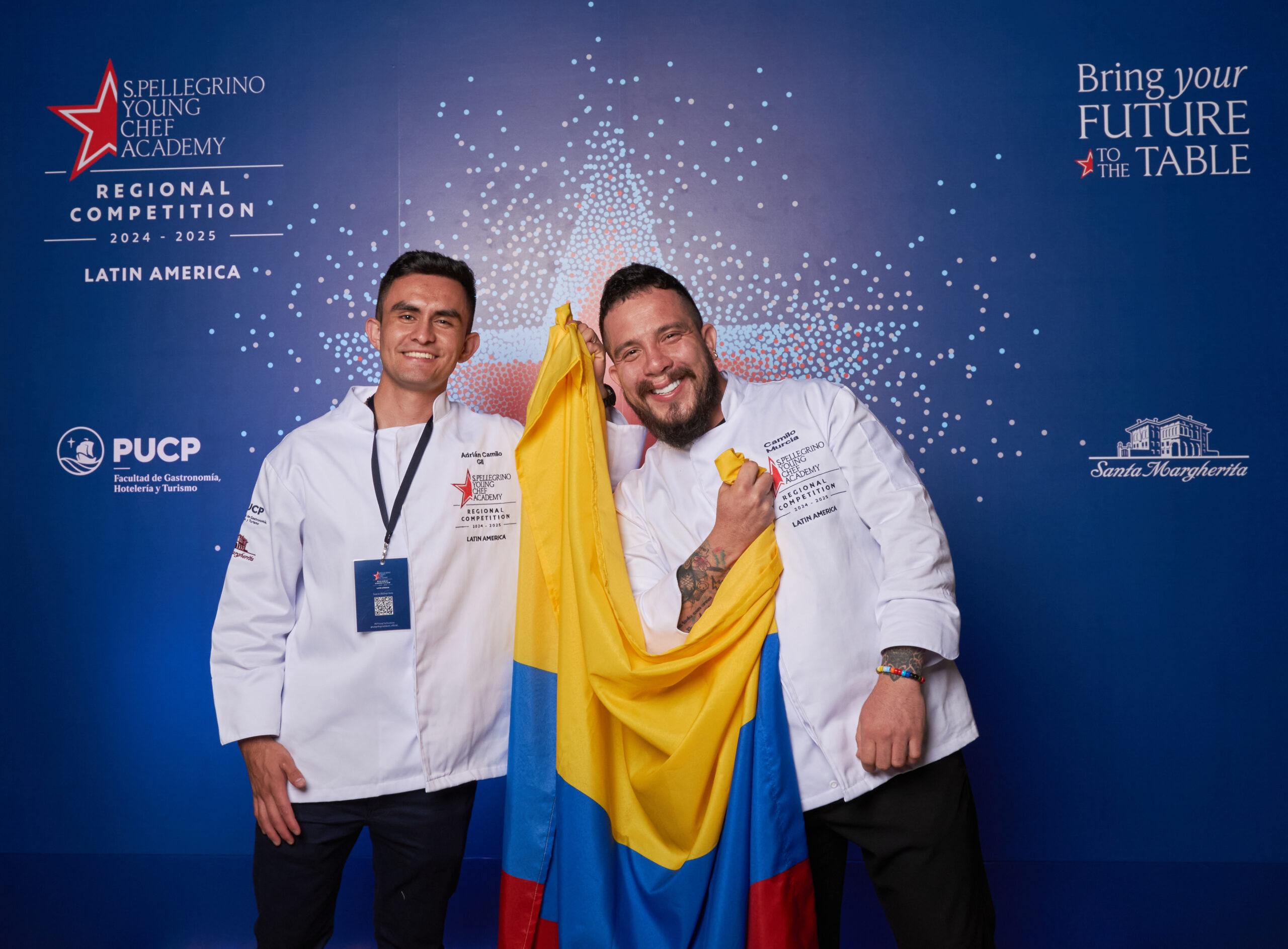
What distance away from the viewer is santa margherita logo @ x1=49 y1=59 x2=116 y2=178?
3232 mm

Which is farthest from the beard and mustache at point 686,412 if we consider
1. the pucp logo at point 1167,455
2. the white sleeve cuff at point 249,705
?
the pucp logo at point 1167,455

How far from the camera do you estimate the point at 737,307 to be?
3.06 meters

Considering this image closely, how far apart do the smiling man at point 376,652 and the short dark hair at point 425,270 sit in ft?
0.29

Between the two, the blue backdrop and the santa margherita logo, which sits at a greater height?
the santa margherita logo

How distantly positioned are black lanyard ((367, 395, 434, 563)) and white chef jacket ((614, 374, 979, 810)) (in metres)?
0.56

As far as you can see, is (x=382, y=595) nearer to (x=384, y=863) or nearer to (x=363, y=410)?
(x=363, y=410)

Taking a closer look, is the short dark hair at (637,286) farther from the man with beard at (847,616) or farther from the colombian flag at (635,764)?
the colombian flag at (635,764)

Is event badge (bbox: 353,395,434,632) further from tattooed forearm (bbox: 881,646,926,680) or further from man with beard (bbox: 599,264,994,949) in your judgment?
tattooed forearm (bbox: 881,646,926,680)

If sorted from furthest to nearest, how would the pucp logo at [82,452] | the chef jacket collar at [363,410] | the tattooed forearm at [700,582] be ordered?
the pucp logo at [82,452] → the chef jacket collar at [363,410] → the tattooed forearm at [700,582]

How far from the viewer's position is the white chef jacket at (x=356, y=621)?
1838mm

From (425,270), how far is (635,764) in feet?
4.12

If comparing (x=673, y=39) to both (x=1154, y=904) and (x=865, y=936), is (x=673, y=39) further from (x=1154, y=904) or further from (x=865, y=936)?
(x=1154, y=904)

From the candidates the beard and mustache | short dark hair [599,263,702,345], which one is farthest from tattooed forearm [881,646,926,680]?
short dark hair [599,263,702,345]

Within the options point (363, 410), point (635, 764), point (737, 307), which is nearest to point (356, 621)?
point (363, 410)
